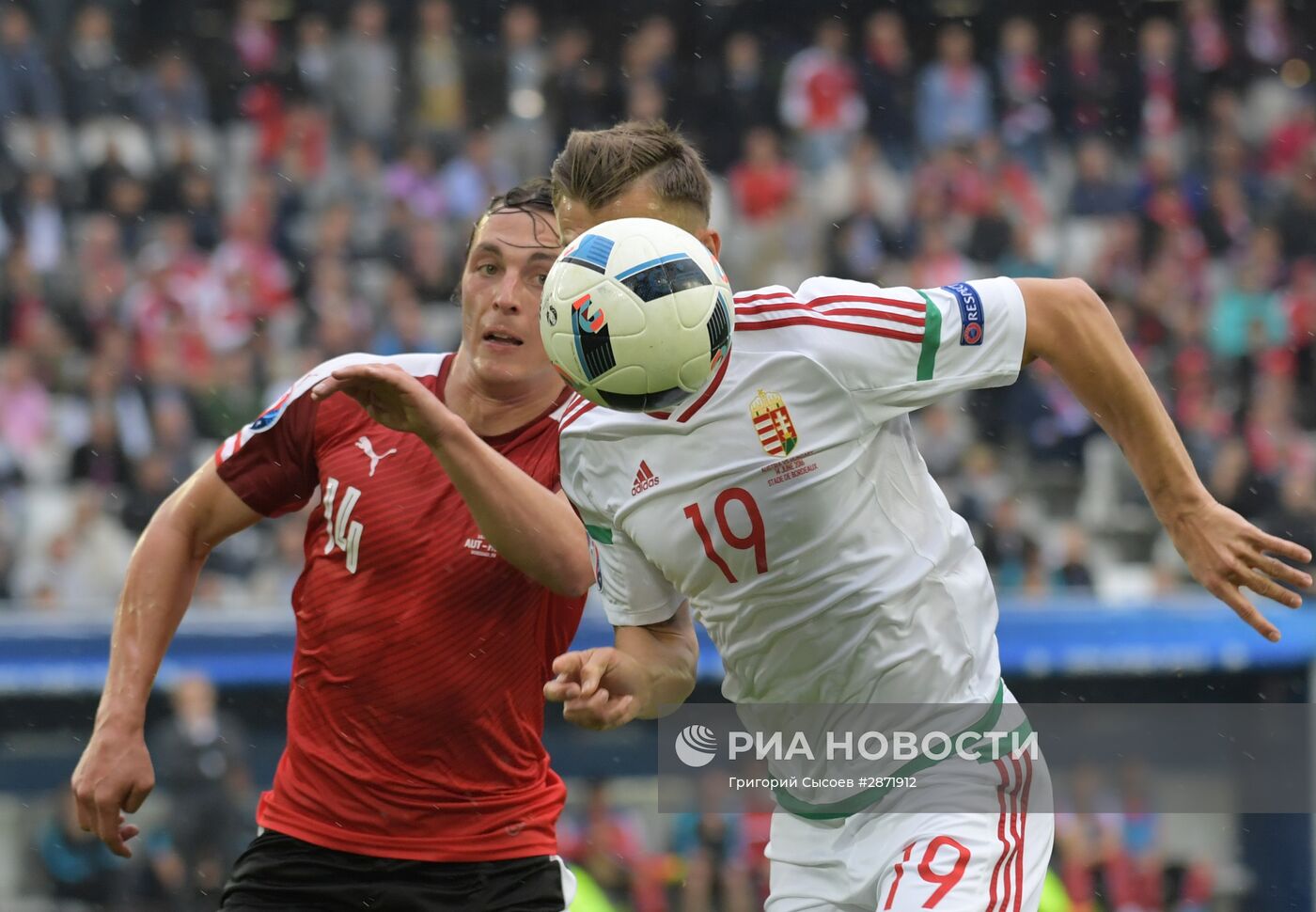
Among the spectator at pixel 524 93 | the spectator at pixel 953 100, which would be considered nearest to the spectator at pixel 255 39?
the spectator at pixel 524 93

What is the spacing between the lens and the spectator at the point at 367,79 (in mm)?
16906

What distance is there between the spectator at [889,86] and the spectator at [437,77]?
383 centimetres

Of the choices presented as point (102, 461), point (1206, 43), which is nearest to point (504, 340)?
point (102, 461)

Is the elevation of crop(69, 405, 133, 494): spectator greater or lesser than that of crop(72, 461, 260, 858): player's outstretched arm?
lesser

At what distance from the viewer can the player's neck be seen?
4633 millimetres

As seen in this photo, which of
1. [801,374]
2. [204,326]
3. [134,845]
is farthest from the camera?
[204,326]

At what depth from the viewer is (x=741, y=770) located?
5.20 meters

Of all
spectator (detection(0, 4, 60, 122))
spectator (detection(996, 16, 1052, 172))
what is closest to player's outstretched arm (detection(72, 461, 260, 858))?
spectator (detection(0, 4, 60, 122))

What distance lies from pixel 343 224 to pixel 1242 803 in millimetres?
8717

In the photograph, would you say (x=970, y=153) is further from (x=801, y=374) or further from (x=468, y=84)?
(x=801, y=374)

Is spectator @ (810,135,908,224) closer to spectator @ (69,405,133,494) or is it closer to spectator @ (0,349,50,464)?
spectator @ (69,405,133,494)

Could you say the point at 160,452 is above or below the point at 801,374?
below

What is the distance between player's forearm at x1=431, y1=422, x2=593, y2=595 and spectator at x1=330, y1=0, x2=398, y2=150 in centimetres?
1310

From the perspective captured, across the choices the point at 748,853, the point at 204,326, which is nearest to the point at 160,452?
the point at 204,326
